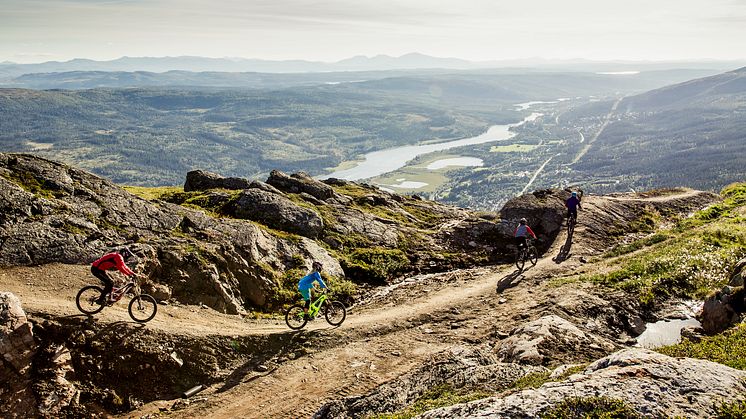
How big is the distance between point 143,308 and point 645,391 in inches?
778

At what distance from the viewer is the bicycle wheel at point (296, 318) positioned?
23.3 metres

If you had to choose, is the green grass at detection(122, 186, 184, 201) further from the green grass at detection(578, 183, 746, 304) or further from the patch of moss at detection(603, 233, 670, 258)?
the patch of moss at detection(603, 233, 670, 258)

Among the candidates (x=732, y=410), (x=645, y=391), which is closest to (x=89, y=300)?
(x=645, y=391)

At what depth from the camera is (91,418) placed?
17.1 m

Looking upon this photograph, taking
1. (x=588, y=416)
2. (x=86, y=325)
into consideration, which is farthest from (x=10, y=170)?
(x=588, y=416)

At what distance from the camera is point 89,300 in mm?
19859

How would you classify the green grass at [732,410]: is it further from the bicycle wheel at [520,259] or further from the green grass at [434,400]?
the bicycle wheel at [520,259]

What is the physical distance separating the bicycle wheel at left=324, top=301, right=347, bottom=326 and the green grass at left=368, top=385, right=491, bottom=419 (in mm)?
8291

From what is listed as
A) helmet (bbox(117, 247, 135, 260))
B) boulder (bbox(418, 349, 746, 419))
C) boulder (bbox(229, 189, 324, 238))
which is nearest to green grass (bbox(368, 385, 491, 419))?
boulder (bbox(418, 349, 746, 419))

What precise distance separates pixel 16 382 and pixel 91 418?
9.44 ft

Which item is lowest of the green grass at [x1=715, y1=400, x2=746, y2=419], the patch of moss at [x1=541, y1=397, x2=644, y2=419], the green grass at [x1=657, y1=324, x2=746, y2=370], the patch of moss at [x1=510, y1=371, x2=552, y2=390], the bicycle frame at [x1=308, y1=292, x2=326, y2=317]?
the bicycle frame at [x1=308, y1=292, x2=326, y2=317]

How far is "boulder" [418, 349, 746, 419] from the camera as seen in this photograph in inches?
407

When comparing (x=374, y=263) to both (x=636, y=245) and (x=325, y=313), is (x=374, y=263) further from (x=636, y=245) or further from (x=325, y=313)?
(x=636, y=245)

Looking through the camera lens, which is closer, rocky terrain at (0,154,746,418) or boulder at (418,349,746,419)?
boulder at (418,349,746,419)
